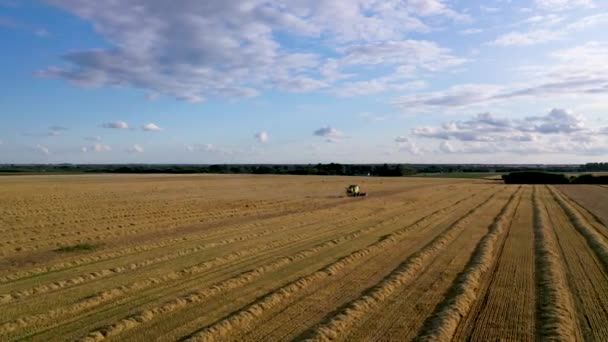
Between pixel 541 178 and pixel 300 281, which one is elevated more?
pixel 541 178

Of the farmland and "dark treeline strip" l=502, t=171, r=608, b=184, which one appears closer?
the farmland

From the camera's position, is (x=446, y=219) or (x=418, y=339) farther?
(x=446, y=219)

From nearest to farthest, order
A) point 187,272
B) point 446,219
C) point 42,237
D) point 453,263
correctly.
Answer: point 187,272, point 453,263, point 42,237, point 446,219

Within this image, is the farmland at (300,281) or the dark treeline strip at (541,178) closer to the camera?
the farmland at (300,281)

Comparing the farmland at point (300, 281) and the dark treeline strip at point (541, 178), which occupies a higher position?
the dark treeline strip at point (541, 178)

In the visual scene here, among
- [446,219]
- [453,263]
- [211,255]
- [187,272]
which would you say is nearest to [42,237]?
[211,255]

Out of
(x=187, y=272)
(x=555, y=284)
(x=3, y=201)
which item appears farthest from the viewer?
(x=3, y=201)

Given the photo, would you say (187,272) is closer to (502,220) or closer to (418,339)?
(418,339)

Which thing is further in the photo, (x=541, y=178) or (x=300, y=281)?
(x=541, y=178)
